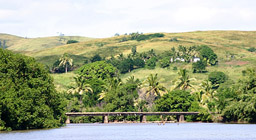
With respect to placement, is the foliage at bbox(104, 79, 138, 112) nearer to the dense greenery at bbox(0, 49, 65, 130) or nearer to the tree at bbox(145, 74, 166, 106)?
the tree at bbox(145, 74, 166, 106)

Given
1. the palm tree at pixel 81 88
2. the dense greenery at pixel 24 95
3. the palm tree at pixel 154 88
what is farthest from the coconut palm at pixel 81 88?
the dense greenery at pixel 24 95

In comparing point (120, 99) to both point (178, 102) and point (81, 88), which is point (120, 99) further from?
point (81, 88)

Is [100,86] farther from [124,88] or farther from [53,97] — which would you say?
Result: [53,97]

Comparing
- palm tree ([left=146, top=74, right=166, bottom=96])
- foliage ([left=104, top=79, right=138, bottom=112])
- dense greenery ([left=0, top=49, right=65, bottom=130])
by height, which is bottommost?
foliage ([left=104, top=79, right=138, bottom=112])

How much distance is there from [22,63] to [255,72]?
5304 centimetres

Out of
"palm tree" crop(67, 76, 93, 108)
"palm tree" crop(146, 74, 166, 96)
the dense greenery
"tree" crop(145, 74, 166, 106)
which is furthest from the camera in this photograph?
"palm tree" crop(67, 76, 93, 108)

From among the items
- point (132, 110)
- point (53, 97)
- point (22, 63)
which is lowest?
point (132, 110)

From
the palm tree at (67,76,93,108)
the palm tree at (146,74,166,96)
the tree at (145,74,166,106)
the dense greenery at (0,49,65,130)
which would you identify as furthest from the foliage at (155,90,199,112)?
the dense greenery at (0,49,65,130)

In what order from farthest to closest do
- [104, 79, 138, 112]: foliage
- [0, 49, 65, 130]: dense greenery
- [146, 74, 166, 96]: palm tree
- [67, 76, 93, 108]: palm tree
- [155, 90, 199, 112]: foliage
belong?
[67, 76, 93, 108]: palm tree → [146, 74, 166, 96]: palm tree → [104, 79, 138, 112]: foliage → [155, 90, 199, 112]: foliage → [0, 49, 65, 130]: dense greenery

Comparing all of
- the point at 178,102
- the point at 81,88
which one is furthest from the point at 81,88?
the point at 178,102

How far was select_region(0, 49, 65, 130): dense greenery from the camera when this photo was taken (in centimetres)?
8150

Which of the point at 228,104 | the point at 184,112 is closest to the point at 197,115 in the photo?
the point at 184,112

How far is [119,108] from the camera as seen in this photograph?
145 m

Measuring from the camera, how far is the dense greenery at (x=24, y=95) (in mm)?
81500
